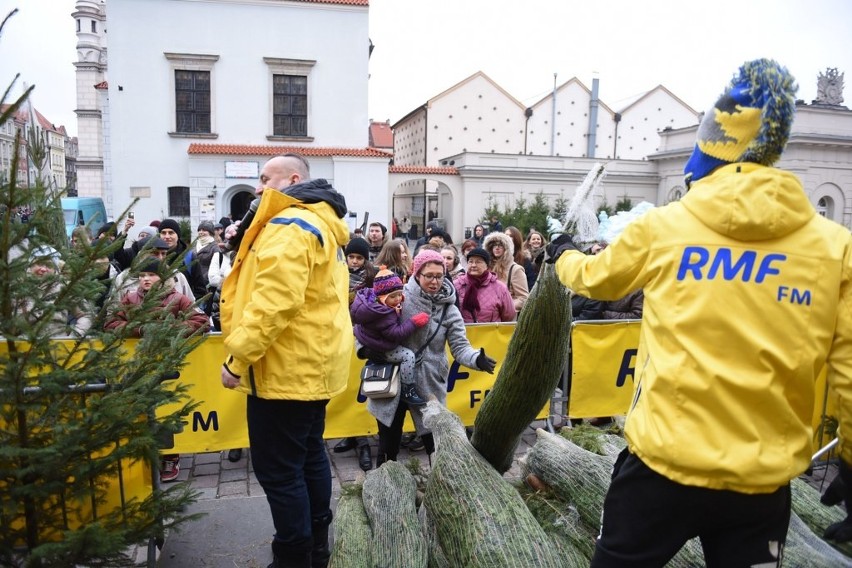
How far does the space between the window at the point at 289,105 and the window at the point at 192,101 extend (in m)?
2.51

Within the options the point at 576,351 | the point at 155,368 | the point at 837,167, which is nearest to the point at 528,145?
the point at 837,167

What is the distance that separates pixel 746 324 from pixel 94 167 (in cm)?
3903

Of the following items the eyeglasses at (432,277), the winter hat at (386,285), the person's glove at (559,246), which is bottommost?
the winter hat at (386,285)

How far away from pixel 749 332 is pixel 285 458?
2165mm

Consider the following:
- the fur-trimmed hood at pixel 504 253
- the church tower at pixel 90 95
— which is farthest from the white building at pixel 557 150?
the church tower at pixel 90 95

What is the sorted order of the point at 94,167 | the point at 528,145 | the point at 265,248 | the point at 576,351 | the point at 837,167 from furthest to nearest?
the point at 528,145 → the point at 94,167 → the point at 837,167 → the point at 576,351 → the point at 265,248

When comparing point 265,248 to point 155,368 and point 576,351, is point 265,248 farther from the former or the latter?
point 576,351

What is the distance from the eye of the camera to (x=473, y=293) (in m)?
5.59

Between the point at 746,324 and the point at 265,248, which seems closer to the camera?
the point at 746,324

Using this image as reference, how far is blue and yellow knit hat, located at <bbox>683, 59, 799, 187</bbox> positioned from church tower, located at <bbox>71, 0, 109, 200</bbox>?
34969 millimetres

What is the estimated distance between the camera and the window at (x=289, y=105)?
2289 centimetres

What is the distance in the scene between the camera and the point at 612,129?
1987 inches

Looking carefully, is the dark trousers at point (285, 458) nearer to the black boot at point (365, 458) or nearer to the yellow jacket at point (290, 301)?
the yellow jacket at point (290, 301)

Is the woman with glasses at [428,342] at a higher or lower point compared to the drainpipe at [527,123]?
lower
